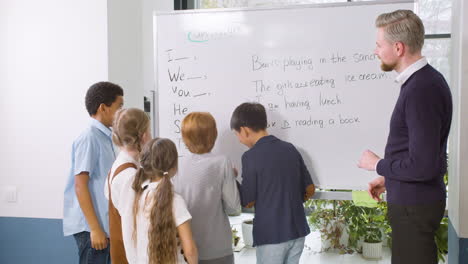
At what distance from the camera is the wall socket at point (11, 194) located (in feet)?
8.48

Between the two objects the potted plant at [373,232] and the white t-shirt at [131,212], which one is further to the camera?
the potted plant at [373,232]

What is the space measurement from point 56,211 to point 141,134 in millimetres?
1145

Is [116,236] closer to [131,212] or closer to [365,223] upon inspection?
[131,212]

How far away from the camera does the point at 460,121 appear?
1834 millimetres

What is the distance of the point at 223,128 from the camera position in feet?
7.18

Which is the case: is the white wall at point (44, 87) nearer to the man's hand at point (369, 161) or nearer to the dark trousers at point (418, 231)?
the man's hand at point (369, 161)

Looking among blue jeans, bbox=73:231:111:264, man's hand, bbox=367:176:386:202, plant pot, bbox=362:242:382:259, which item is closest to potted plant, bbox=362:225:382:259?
plant pot, bbox=362:242:382:259

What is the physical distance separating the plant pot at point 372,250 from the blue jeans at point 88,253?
7.53ft

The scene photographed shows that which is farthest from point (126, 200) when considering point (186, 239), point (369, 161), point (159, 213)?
point (369, 161)

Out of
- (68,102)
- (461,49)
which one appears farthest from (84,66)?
(461,49)

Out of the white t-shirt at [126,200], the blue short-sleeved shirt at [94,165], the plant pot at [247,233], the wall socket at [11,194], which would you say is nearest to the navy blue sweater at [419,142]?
the white t-shirt at [126,200]

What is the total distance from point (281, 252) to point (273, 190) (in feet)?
0.90

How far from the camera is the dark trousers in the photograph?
4.79 feet

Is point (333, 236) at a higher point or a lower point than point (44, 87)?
lower
